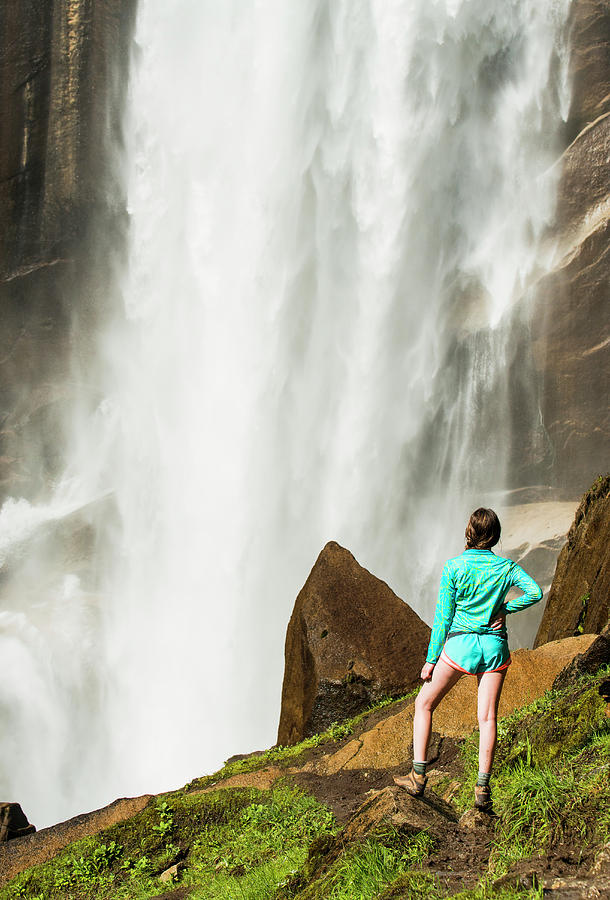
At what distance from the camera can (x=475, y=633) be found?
11.6ft

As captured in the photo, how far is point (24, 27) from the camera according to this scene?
28.0 meters

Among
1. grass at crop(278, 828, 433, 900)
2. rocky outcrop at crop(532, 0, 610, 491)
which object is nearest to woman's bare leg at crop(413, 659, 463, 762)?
grass at crop(278, 828, 433, 900)

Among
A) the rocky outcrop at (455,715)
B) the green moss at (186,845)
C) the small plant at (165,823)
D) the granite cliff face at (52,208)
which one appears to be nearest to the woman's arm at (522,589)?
the green moss at (186,845)

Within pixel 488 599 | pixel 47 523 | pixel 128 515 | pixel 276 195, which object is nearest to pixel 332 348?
pixel 276 195

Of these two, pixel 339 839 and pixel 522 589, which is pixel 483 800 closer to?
pixel 339 839

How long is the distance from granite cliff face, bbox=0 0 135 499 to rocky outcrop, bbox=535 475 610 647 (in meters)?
24.4

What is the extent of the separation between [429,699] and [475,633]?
1.21 feet

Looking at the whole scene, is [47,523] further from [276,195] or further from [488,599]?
[488,599]

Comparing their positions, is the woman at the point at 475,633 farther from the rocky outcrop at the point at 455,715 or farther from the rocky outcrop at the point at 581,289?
the rocky outcrop at the point at 581,289

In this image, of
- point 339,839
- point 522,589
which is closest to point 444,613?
point 522,589

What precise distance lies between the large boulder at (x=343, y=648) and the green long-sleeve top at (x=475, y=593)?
4.71 meters

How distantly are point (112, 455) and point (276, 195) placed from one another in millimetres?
10787

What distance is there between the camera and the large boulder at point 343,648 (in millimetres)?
8078

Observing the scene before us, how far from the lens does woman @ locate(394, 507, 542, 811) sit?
3494mm
